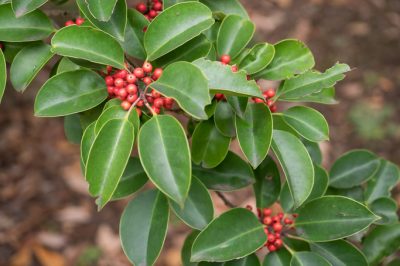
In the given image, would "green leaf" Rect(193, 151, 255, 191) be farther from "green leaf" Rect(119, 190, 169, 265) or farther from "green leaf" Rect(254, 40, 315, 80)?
"green leaf" Rect(254, 40, 315, 80)

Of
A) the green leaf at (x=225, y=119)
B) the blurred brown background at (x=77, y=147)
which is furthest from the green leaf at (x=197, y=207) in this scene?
the blurred brown background at (x=77, y=147)

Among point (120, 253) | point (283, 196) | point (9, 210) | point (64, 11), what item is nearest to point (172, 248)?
point (120, 253)

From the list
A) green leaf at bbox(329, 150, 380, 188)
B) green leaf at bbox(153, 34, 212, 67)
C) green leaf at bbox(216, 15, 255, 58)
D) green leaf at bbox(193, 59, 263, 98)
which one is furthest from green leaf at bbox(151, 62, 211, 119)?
green leaf at bbox(329, 150, 380, 188)

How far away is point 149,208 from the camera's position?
1251 millimetres

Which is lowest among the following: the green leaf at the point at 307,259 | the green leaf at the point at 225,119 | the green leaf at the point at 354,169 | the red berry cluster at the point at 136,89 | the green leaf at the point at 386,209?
the green leaf at the point at 386,209

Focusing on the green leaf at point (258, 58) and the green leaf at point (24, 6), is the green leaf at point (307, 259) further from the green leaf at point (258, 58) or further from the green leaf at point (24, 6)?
the green leaf at point (24, 6)

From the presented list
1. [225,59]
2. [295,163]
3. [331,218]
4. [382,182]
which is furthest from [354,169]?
[225,59]

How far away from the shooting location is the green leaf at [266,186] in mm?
1374

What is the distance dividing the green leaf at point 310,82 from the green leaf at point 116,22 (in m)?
0.38

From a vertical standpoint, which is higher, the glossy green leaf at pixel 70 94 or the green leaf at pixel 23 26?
the green leaf at pixel 23 26

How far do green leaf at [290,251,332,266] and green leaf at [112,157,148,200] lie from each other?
0.42 meters

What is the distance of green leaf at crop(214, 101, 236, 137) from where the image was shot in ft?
3.75

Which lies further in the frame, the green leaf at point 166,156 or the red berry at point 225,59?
the red berry at point 225,59

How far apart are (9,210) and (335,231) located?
84.6 inches
